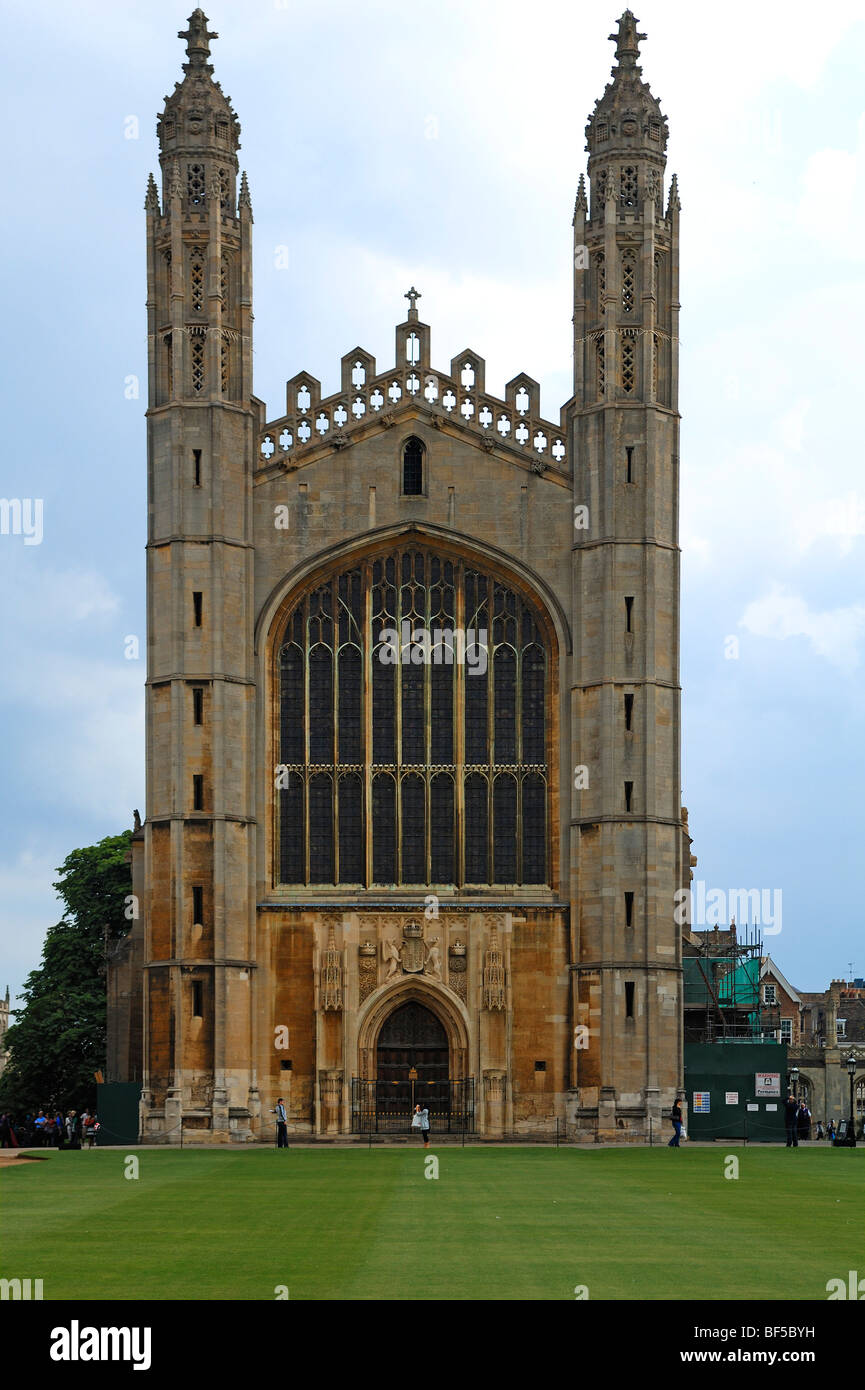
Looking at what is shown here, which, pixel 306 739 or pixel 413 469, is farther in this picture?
pixel 413 469

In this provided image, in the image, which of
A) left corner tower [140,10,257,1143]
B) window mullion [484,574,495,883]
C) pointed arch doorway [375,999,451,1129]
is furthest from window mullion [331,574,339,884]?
pointed arch doorway [375,999,451,1129]

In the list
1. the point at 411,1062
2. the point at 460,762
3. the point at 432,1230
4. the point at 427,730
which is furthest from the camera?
the point at 427,730

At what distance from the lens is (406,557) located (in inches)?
2272

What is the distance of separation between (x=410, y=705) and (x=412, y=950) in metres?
6.15

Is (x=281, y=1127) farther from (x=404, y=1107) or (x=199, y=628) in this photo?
(x=199, y=628)

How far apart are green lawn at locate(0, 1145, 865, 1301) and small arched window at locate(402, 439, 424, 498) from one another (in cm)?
2057

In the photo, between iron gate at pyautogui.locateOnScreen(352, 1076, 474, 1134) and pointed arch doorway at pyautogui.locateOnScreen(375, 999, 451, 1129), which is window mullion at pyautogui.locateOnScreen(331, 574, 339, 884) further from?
iron gate at pyautogui.locateOnScreen(352, 1076, 474, 1134)

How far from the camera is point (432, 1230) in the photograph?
1026 inches

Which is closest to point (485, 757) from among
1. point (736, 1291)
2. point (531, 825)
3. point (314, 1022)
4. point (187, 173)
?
point (531, 825)

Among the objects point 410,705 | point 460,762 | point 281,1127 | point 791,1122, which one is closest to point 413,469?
point 410,705

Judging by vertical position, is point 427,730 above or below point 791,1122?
above

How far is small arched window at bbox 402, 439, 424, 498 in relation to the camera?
5772cm

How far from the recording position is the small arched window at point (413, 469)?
→ 5772 cm
